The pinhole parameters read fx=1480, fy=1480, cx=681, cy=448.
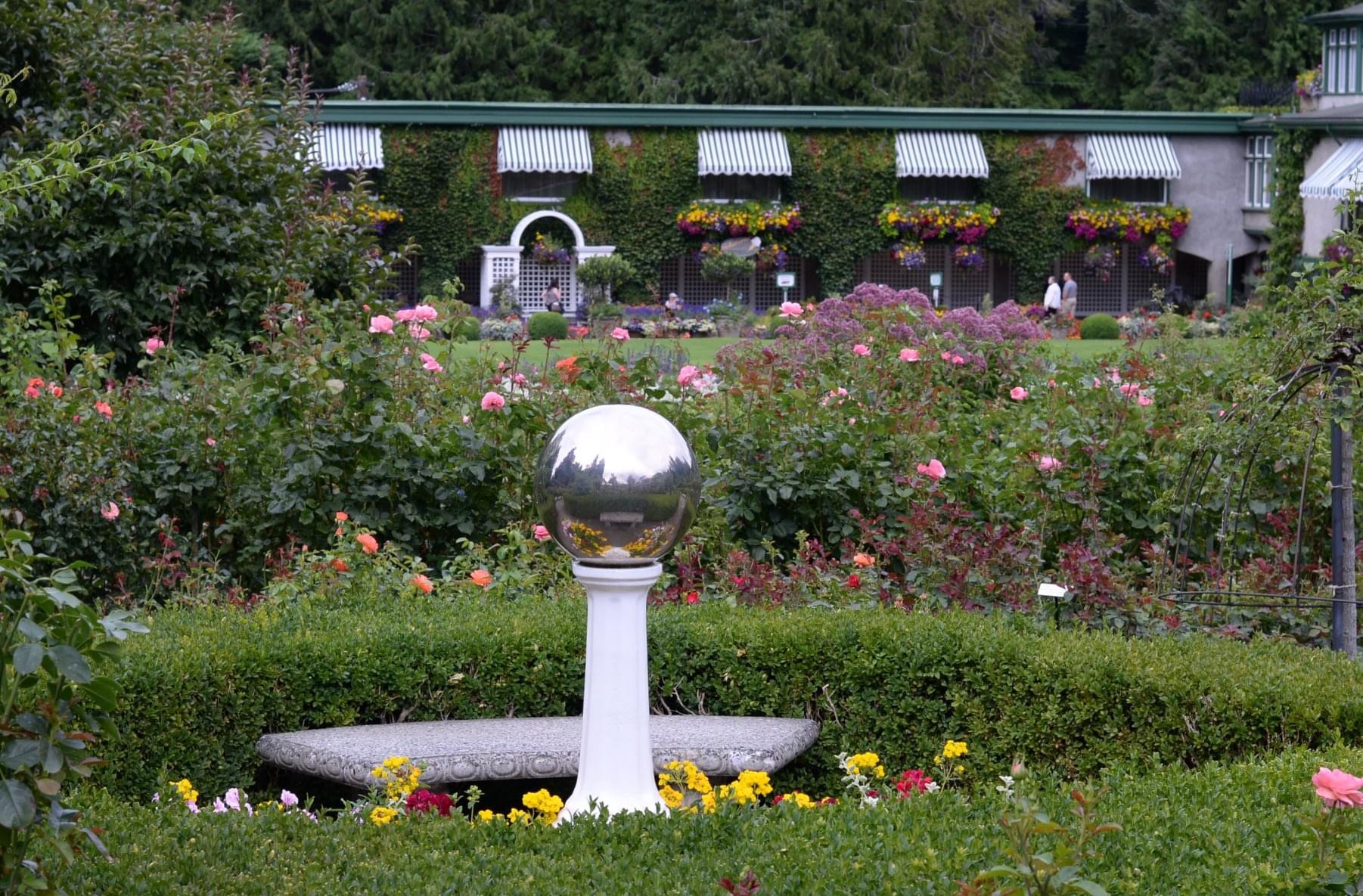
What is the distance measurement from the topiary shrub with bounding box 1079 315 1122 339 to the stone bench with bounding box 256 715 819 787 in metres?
20.4

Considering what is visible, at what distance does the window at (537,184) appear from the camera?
91.1 feet

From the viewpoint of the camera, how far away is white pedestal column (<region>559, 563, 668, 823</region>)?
312cm

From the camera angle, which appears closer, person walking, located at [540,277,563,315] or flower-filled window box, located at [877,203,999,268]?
person walking, located at [540,277,563,315]

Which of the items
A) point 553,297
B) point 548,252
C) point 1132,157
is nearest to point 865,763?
point 553,297

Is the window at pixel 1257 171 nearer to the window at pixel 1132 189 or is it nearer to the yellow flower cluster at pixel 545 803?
the window at pixel 1132 189

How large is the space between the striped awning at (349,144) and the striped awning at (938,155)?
9728 millimetres

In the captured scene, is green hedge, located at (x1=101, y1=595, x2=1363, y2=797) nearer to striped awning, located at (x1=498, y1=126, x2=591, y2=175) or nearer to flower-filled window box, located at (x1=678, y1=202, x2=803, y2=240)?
striped awning, located at (x1=498, y1=126, x2=591, y2=175)

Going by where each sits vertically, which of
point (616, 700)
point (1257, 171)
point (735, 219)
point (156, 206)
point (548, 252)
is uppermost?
point (1257, 171)

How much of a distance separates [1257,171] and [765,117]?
9.72m

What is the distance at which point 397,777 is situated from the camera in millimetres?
3322

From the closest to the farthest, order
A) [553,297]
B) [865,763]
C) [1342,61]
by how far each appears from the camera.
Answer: [865,763] < [553,297] < [1342,61]

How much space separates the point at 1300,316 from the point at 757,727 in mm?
1932

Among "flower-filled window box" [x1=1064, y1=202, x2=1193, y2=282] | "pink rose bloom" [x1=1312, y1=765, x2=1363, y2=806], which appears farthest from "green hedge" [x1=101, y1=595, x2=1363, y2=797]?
"flower-filled window box" [x1=1064, y1=202, x2=1193, y2=282]

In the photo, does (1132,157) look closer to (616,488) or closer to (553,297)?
(553,297)
